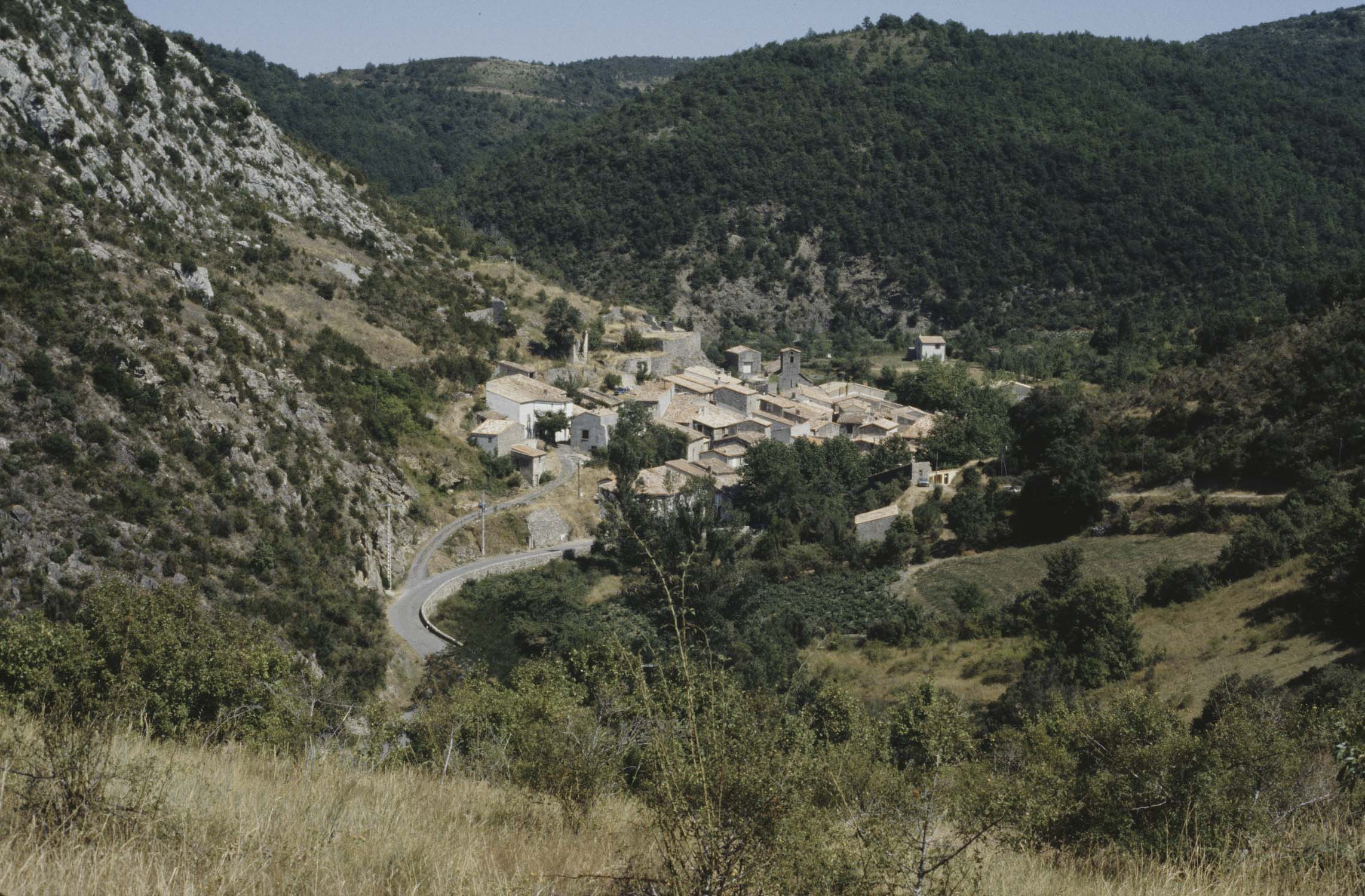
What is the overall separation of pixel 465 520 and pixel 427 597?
5269mm

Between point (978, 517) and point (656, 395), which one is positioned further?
point (656, 395)

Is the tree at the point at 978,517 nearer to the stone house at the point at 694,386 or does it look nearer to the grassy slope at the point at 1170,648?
the grassy slope at the point at 1170,648

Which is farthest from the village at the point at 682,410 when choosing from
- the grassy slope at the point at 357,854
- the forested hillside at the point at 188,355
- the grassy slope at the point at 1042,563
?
the grassy slope at the point at 357,854

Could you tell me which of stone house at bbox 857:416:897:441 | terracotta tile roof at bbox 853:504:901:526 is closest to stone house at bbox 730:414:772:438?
stone house at bbox 857:416:897:441

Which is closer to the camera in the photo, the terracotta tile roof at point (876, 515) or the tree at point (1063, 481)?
the tree at point (1063, 481)

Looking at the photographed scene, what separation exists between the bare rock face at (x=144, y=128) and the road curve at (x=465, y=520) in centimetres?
1369

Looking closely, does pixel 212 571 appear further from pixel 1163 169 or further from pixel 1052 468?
pixel 1163 169

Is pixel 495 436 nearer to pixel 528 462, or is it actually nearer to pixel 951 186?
pixel 528 462

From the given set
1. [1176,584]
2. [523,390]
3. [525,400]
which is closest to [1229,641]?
[1176,584]

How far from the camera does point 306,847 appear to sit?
3904mm

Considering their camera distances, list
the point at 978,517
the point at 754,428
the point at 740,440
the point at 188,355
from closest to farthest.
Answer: the point at 188,355, the point at 978,517, the point at 740,440, the point at 754,428

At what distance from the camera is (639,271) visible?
78.2 metres

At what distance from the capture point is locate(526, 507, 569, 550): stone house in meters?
34.3

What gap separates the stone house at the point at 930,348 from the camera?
6519 centimetres
